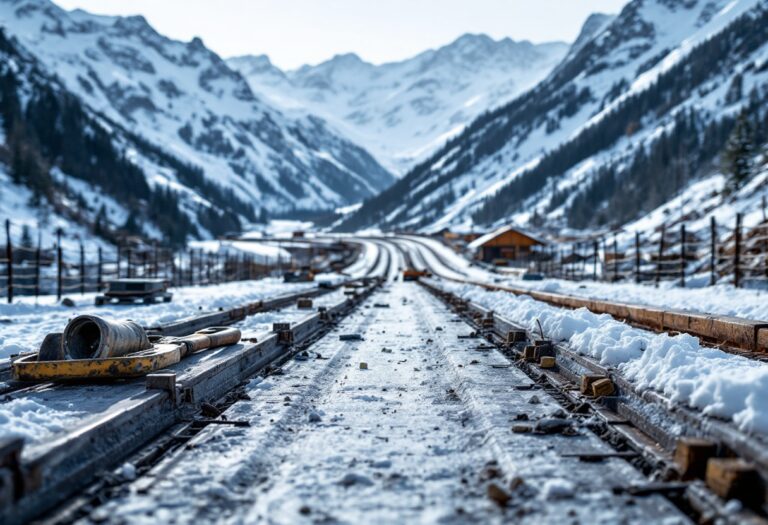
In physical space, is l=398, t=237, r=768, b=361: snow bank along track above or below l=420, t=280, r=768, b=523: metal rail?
above

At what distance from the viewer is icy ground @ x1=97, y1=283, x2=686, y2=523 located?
3746 mm

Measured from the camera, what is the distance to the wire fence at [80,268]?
2233cm

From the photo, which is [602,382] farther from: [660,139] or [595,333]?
[660,139]

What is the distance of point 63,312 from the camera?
17.4 metres

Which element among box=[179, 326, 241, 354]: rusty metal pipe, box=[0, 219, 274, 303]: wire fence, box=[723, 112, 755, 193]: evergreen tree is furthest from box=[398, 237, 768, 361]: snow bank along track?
box=[723, 112, 755, 193]: evergreen tree

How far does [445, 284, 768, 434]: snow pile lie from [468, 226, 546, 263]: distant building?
228 ft

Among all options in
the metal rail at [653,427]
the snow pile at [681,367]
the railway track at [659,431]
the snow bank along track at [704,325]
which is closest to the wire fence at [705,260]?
the snow bank along track at [704,325]

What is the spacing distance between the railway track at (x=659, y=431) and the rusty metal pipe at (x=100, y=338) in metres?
4.73

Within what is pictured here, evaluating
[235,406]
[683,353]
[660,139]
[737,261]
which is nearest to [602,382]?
[683,353]

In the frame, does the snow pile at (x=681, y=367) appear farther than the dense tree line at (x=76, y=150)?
No

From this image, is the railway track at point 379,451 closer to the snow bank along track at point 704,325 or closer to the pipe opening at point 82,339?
the pipe opening at point 82,339

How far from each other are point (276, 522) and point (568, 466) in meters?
2.07

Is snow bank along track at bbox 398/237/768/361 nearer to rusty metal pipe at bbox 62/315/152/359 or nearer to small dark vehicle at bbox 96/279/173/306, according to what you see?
rusty metal pipe at bbox 62/315/152/359

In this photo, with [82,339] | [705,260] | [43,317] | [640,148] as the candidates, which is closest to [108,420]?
[82,339]
